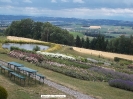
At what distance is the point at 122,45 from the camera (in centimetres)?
8156

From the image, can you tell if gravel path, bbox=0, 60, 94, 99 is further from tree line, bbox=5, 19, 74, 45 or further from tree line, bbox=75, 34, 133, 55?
tree line, bbox=5, 19, 74, 45

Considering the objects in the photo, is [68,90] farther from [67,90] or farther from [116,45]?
[116,45]

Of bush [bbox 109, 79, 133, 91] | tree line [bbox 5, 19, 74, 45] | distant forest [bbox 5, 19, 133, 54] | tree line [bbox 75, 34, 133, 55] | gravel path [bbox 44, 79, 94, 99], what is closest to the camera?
gravel path [bbox 44, 79, 94, 99]

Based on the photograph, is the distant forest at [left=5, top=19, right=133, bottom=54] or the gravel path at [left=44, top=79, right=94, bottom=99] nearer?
the gravel path at [left=44, top=79, right=94, bottom=99]

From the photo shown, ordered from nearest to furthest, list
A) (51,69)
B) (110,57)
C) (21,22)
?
(51,69), (110,57), (21,22)

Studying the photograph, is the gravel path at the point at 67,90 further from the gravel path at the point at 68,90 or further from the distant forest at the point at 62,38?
the distant forest at the point at 62,38

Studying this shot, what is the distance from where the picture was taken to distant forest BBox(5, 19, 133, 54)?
8194 centimetres

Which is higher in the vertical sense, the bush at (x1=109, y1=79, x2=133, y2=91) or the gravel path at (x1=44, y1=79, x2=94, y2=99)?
the gravel path at (x1=44, y1=79, x2=94, y2=99)

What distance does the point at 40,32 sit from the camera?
9856 centimetres

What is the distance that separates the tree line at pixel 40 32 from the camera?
91.1 meters

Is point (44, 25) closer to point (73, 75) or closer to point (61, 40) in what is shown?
point (61, 40)

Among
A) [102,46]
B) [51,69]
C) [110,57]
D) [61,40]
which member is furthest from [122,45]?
[51,69]

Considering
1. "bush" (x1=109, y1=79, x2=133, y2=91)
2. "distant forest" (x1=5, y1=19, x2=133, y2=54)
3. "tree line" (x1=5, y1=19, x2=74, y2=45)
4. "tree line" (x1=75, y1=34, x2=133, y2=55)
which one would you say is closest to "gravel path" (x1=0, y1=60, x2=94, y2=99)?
"bush" (x1=109, y1=79, x2=133, y2=91)

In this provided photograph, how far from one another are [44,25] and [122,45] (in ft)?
111
